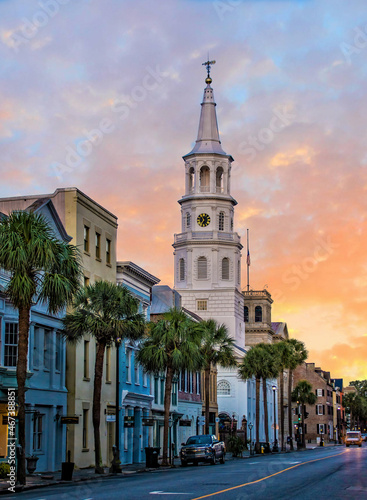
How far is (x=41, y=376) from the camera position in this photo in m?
40.8

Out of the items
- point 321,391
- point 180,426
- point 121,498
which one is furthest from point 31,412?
point 321,391

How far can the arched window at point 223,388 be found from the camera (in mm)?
101125

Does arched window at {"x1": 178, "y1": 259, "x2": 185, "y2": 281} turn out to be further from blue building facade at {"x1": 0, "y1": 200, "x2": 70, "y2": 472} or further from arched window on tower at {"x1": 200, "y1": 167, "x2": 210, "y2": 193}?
blue building facade at {"x1": 0, "y1": 200, "x2": 70, "y2": 472}

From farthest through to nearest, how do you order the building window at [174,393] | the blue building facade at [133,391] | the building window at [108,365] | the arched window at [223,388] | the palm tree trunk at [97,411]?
1. the arched window at [223,388]
2. the building window at [174,393]
3. the blue building facade at [133,391]
4. the building window at [108,365]
5. the palm tree trunk at [97,411]

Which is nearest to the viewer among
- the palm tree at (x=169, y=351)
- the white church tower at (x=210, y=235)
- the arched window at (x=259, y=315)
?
the palm tree at (x=169, y=351)

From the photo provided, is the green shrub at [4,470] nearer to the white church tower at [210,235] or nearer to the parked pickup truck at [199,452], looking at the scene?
the parked pickup truck at [199,452]

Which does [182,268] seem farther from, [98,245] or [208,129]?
[98,245]

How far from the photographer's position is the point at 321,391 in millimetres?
156875

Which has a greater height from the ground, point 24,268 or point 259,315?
point 259,315

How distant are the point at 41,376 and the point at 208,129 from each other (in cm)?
7051

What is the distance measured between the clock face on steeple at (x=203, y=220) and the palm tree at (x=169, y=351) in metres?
56.3

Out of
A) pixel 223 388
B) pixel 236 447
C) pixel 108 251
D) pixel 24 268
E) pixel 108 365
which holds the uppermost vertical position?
pixel 108 251

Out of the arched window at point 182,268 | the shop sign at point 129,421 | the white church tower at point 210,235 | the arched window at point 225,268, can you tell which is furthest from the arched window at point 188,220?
the shop sign at point 129,421

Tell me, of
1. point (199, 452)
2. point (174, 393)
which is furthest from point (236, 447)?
point (199, 452)
